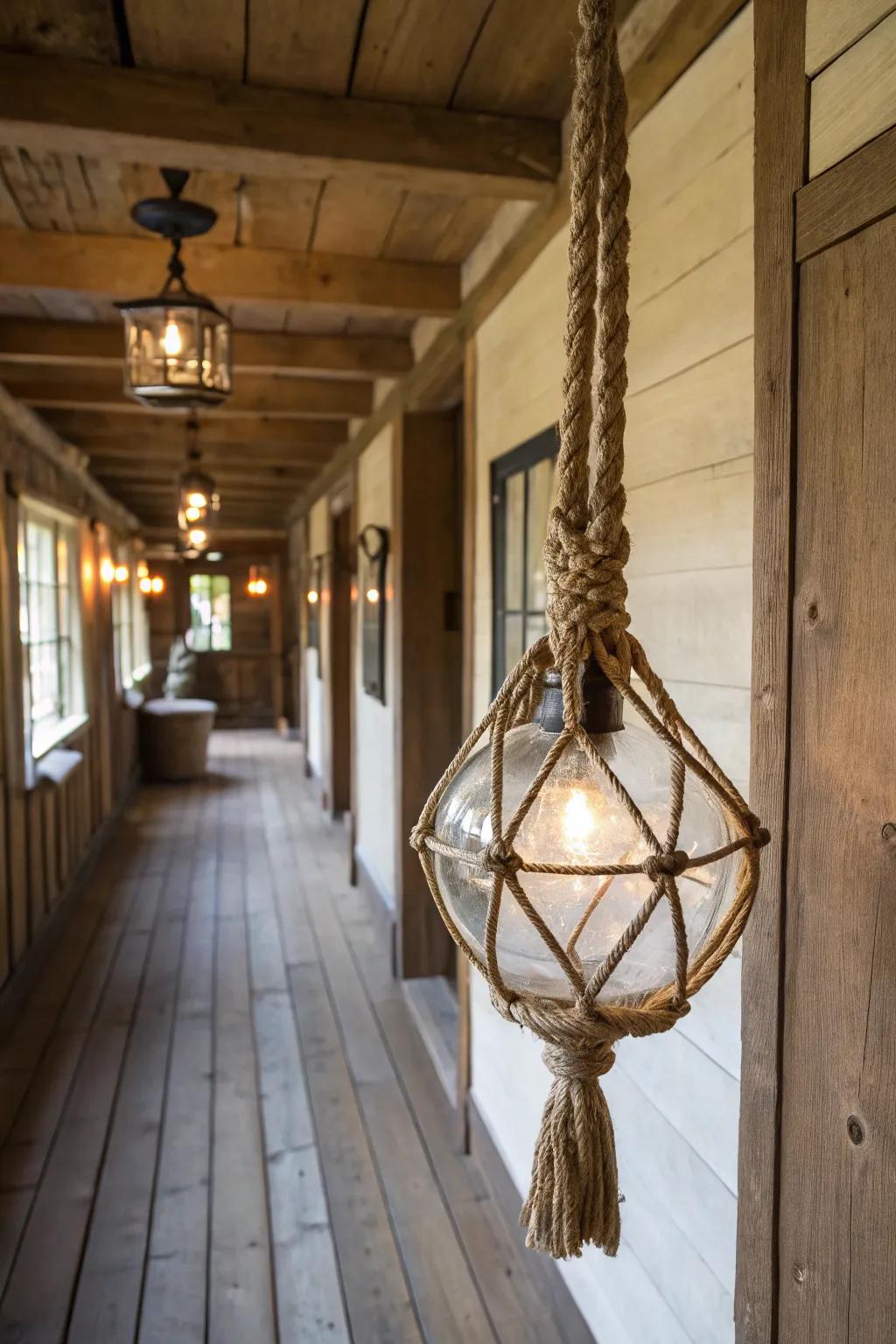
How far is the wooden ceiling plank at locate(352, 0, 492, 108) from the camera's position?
4.45ft

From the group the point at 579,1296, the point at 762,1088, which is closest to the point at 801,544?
the point at 762,1088

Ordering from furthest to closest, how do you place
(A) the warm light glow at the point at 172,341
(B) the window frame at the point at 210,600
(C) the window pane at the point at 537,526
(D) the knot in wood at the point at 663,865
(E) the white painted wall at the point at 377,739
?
1. (B) the window frame at the point at 210,600
2. (E) the white painted wall at the point at 377,739
3. (A) the warm light glow at the point at 172,341
4. (C) the window pane at the point at 537,526
5. (D) the knot in wood at the point at 663,865

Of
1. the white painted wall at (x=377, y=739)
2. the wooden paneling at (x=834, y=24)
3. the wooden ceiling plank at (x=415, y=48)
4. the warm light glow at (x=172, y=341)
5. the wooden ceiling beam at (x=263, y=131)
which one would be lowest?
the white painted wall at (x=377, y=739)

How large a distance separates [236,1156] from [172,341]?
202cm

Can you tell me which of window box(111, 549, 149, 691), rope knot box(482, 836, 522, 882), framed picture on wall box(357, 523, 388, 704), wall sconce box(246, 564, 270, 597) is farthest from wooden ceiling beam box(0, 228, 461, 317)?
wall sconce box(246, 564, 270, 597)

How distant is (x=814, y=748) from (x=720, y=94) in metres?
0.83

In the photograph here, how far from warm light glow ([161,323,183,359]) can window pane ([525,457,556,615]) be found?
876mm

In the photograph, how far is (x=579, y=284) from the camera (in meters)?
0.69

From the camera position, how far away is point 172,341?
6.85 feet

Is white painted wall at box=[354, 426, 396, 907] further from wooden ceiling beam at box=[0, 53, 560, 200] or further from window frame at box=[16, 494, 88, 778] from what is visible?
wooden ceiling beam at box=[0, 53, 560, 200]

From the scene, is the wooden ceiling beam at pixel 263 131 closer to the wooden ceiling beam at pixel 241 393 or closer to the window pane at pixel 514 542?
the window pane at pixel 514 542

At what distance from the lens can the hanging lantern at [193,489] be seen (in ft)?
13.1

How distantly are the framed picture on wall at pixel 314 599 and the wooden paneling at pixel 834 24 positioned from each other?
5349 mm

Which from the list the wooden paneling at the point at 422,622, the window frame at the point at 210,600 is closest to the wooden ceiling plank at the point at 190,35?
the wooden paneling at the point at 422,622
